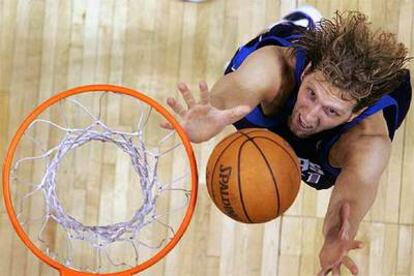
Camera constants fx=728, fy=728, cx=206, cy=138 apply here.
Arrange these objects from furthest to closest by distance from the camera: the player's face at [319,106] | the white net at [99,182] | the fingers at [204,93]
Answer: the white net at [99,182]
the player's face at [319,106]
the fingers at [204,93]

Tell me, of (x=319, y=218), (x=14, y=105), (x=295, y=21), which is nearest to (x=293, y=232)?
(x=319, y=218)

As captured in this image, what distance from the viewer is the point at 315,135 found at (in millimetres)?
1747

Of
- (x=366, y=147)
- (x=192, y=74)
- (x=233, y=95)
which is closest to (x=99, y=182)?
(x=192, y=74)

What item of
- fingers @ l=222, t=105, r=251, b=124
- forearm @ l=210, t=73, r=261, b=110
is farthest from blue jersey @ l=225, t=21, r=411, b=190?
fingers @ l=222, t=105, r=251, b=124

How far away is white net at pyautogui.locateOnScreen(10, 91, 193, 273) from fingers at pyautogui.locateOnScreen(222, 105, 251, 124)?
0.82m

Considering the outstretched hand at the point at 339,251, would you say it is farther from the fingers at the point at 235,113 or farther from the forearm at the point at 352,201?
the fingers at the point at 235,113

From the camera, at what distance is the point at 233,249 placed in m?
2.37

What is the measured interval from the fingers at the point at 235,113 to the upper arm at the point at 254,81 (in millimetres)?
101

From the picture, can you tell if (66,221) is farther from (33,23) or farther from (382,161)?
(33,23)

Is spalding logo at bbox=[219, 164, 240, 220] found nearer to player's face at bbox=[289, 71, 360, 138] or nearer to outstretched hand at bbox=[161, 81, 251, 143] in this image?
outstretched hand at bbox=[161, 81, 251, 143]

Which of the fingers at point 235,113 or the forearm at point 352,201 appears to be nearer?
the fingers at point 235,113

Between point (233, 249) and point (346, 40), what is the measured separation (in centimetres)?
102

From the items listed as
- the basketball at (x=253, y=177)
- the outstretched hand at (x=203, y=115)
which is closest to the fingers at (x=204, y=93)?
the outstretched hand at (x=203, y=115)

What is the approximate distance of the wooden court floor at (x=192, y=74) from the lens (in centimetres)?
236
